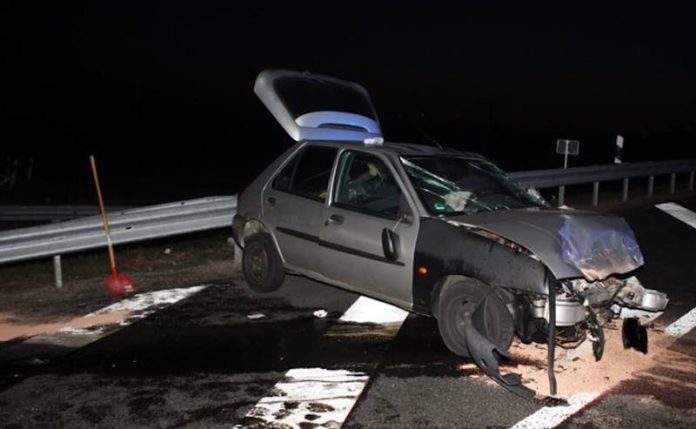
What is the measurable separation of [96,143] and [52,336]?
39696mm

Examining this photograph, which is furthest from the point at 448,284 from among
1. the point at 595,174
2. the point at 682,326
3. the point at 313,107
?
the point at 595,174

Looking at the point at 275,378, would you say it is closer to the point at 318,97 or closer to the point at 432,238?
the point at 432,238

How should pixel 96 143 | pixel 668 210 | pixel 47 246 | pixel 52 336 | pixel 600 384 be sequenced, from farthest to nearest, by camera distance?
pixel 96 143 → pixel 668 210 → pixel 47 246 → pixel 52 336 → pixel 600 384

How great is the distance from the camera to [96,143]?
4341 centimetres

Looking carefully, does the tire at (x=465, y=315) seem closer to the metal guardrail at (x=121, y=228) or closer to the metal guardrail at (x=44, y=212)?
the metal guardrail at (x=121, y=228)

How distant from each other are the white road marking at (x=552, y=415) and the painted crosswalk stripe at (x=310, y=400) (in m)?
1.09

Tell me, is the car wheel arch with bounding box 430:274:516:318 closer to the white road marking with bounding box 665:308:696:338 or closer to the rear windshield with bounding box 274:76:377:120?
the white road marking with bounding box 665:308:696:338

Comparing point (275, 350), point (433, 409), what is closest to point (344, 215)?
point (275, 350)

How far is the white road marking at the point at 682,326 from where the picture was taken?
20.0 feet

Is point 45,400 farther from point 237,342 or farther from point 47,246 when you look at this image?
point 47,246

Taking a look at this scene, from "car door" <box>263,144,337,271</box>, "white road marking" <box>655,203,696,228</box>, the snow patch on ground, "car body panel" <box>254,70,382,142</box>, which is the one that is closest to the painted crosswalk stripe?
"car door" <box>263,144,337,271</box>

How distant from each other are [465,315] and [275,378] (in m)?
1.49

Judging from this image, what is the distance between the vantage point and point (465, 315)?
17.6 feet

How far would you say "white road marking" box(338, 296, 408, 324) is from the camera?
6555mm
